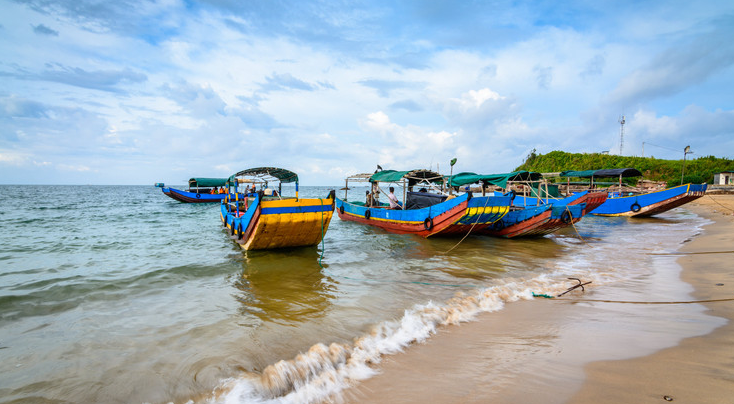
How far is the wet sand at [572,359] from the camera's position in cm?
267

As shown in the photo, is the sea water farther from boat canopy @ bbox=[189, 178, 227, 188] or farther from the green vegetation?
the green vegetation

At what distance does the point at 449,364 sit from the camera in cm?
336

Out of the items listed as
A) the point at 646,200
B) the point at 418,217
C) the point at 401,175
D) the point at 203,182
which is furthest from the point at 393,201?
the point at 203,182

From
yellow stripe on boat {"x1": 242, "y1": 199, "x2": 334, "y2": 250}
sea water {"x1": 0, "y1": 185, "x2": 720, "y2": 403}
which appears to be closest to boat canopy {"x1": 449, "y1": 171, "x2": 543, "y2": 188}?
sea water {"x1": 0, "y1": 185, "x2": 720, "y2": 403}

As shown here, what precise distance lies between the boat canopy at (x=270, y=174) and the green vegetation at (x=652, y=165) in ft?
124

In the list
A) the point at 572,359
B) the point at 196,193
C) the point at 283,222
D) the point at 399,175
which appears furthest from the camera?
the point at 196,193

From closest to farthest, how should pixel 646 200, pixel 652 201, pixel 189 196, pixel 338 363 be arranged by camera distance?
pixel 338 363 → pixel 652 201 → pixel 646 200 → pixel 189 196

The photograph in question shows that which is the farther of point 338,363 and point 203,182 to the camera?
point 203,182

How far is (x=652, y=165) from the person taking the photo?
123 ft

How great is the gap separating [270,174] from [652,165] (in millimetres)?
44179

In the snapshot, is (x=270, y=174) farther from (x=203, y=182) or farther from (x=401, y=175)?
(x=203, y=182)

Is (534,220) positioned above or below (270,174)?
below

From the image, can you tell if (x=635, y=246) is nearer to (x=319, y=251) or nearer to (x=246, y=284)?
(x=319, y=251)

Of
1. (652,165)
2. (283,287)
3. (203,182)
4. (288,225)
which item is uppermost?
(652,165)
